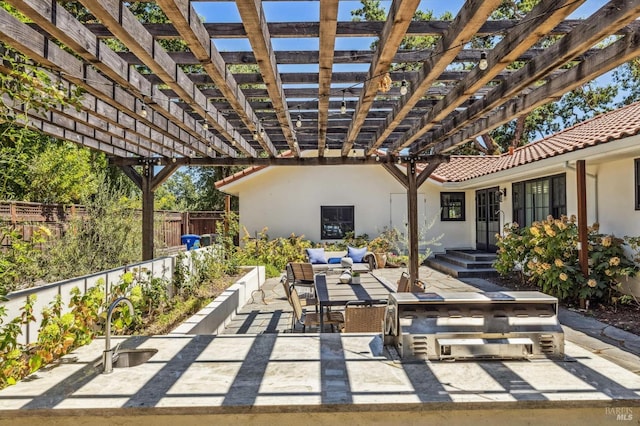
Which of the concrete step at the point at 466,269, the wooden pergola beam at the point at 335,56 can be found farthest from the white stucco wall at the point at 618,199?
the wooden pergola beam at the point at 335,56

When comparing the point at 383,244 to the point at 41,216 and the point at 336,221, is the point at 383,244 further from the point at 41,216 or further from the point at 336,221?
the point at 41,216

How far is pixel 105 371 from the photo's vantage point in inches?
109

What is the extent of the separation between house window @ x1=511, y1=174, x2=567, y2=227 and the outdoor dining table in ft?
16.9

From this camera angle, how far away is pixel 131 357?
335cm

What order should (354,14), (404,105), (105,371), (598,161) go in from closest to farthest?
(105,371) → (404,105) → (598,161) → (354,14)

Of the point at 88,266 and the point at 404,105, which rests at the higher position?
the point at 404,105

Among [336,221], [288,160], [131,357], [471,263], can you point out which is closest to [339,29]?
[131,357]

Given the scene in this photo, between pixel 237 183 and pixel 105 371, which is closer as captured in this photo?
pixel 105 371

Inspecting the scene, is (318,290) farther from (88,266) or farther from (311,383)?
(88,266)

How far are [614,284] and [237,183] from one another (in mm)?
11150

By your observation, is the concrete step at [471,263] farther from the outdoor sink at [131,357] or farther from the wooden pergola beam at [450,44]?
the outdoor sink at [131,357]

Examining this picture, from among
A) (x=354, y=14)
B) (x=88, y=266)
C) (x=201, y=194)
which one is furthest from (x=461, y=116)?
(x=201, y=194)

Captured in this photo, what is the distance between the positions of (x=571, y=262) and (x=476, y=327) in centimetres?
561

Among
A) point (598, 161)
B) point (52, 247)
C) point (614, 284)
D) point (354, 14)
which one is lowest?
point (614, 284)
